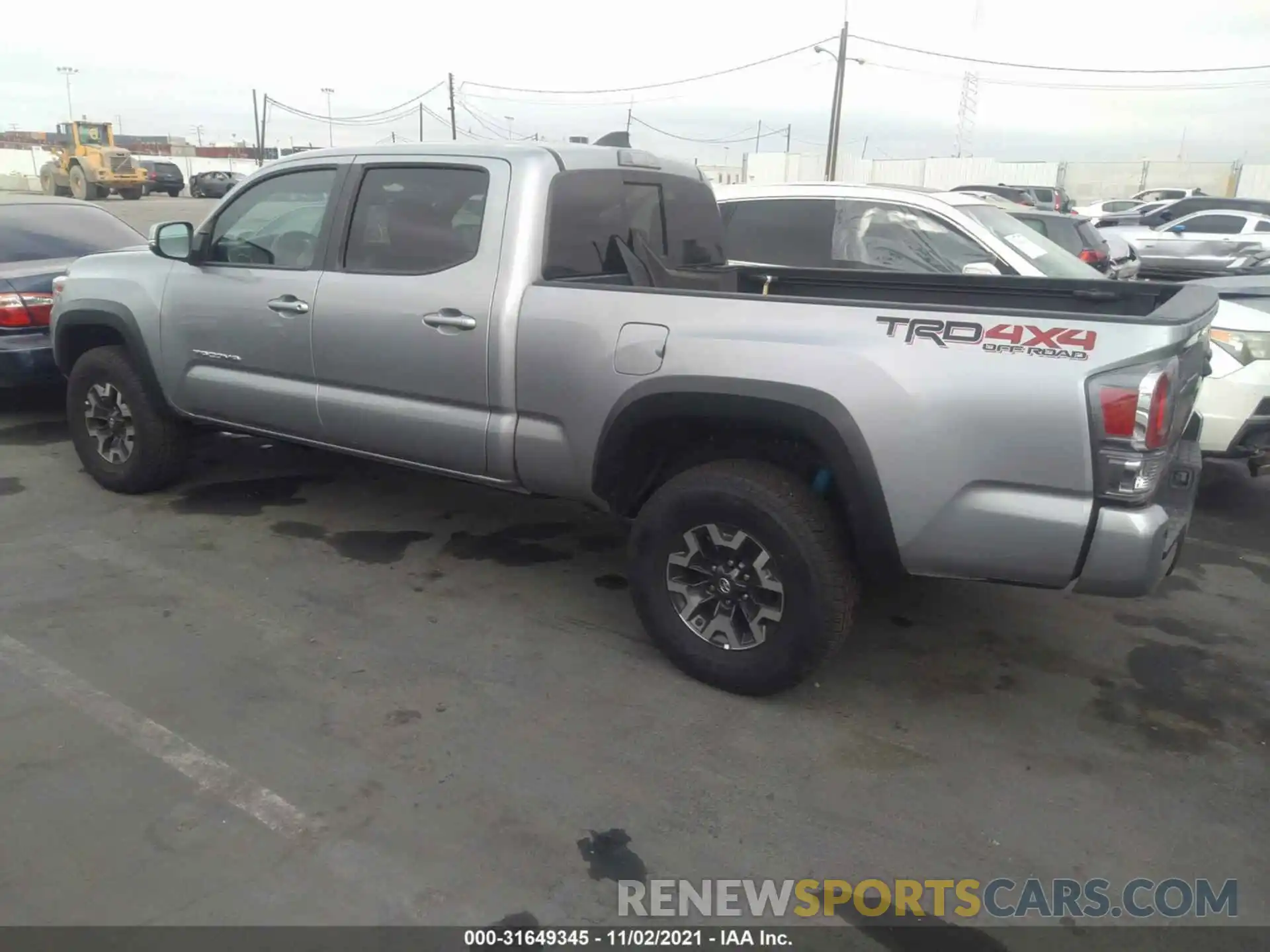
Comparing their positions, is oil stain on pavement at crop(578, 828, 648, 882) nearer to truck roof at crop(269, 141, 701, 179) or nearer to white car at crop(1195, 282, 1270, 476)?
truck roof at crop(269, 141, 701, 179)

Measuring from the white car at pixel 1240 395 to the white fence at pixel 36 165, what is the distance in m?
53.4

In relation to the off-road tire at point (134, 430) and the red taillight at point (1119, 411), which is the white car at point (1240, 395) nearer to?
the red taillight at point (1119, 411)

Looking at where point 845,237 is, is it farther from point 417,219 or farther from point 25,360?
point 25,360

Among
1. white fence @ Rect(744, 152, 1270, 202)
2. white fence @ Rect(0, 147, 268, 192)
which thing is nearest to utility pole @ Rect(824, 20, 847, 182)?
white fence @ Rect(744, 152, 1270, 202)

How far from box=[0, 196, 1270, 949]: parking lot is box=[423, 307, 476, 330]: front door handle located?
1.21m

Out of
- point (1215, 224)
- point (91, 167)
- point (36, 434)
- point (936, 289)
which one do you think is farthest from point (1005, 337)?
point (91, 167)

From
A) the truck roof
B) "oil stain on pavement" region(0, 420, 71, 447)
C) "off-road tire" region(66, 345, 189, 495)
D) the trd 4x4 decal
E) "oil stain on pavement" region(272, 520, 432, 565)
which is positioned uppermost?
the truck roof

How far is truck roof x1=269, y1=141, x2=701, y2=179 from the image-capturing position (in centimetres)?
401

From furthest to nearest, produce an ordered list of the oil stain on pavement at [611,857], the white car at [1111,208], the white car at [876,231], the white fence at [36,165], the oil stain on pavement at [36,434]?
the white fence at [36,165], the white car at [1111,208], the white car at [876,231], the oil stain on pavement at [36,434], the oil stain on pavement at [611,857]

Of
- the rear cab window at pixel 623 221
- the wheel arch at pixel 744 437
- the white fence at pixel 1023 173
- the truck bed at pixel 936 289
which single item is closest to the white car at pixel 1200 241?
the truck bed at pixel 936 289

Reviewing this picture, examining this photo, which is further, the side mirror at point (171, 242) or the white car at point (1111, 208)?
the white car at point (1111, 208)

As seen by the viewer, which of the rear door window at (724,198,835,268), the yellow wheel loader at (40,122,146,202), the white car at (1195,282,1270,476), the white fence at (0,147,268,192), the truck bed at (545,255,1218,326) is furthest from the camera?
the white fence at (0,147,268,192)

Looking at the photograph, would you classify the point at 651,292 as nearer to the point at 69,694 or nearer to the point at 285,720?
the point at 285,720

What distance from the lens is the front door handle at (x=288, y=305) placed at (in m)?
4.44
